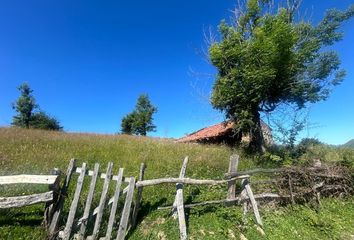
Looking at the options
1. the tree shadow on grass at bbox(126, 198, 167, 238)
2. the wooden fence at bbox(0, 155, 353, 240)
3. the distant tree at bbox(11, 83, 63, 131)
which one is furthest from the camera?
the distant tree at bbox(11, 83, 63, 131)

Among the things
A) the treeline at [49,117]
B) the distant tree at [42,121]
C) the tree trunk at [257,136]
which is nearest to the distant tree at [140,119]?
the treeline at [49,117]

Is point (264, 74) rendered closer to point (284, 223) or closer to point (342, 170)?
point (342, 170)

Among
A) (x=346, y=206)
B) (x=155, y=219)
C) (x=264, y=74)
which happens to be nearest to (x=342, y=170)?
(x=346, y=206)

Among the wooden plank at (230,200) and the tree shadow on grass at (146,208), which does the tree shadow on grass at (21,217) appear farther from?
the wooden plank at (230,200)

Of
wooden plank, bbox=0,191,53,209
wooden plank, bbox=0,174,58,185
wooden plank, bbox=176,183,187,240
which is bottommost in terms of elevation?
wooden plank, bbox=176,183,187,240

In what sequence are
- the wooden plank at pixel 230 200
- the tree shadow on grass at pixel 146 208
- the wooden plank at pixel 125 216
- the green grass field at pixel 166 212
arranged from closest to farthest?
1. the wooden plank at pixel 125 216
2. the green grass field at pixel 166 212
3. the wooden plank at pixel 230 200
4. the tree shadow on grass at pixel 146 208

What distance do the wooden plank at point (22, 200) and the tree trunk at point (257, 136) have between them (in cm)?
1455

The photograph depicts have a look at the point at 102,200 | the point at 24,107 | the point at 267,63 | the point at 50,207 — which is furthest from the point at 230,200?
the point at 24,107

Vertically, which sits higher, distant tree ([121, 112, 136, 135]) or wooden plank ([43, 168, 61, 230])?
distant tree ([121, 112, 136, 135])

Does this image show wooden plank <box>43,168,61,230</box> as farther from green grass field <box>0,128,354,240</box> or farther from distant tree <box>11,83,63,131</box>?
distant tree <box>11,83,63,131</box>

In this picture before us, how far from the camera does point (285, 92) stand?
19281 mm

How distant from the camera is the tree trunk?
19.2 metres

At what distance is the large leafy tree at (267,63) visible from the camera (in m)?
16.8

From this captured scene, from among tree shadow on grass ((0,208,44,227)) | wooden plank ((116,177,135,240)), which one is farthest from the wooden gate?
tree shadow on grass ((0,208,44,227))
